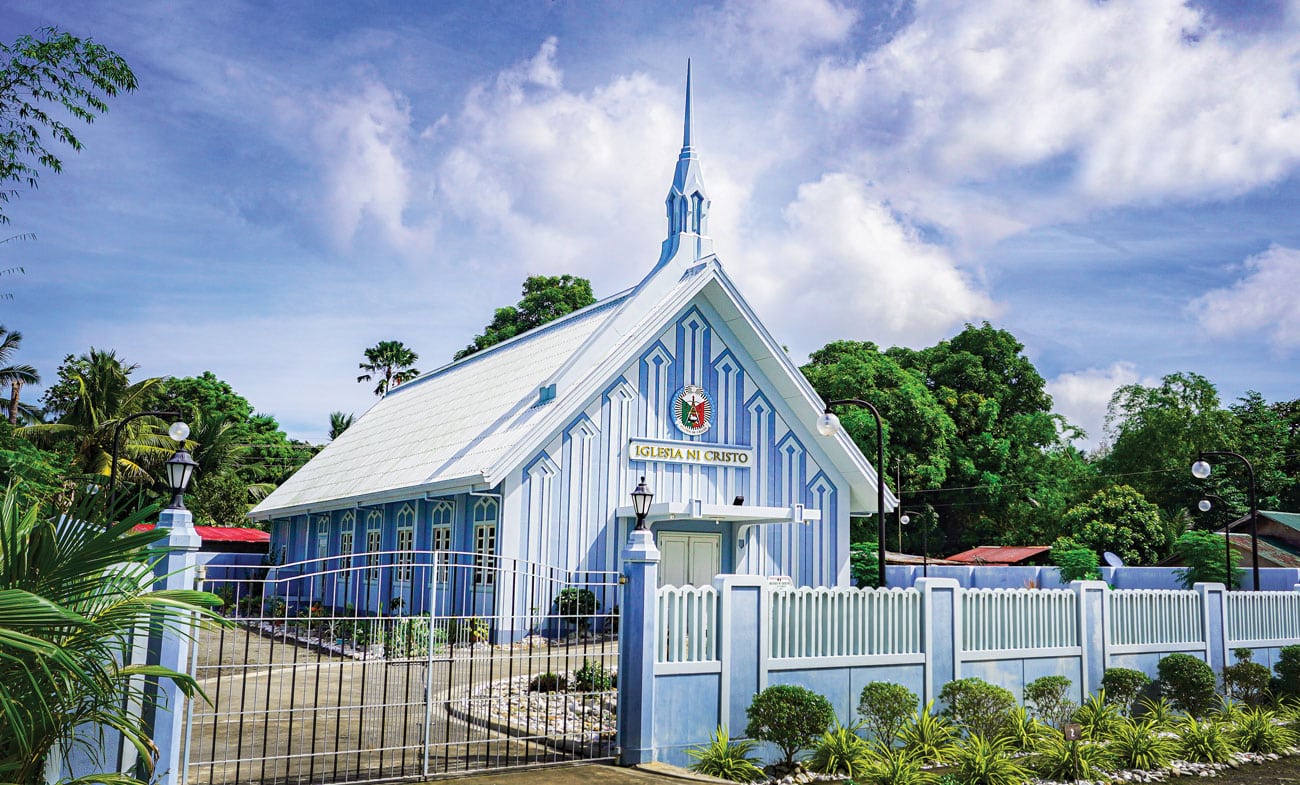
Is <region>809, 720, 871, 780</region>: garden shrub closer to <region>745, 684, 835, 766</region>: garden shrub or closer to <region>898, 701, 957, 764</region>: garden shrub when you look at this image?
<region>745, 684, 835, 766</region>: garden shrub

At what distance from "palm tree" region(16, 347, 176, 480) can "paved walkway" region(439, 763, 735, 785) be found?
33.4 metres

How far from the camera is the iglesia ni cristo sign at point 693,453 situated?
21.3 meters

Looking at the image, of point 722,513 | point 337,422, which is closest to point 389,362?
point 337,422

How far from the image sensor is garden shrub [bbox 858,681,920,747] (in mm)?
11320

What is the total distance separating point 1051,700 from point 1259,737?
7.79 feet

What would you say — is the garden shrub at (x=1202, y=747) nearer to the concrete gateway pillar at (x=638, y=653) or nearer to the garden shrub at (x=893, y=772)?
the garden shrub at (x=893, y=772)

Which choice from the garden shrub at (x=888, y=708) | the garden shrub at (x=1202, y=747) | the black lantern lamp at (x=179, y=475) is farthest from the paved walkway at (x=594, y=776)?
the garden shrub at (x=1202, y=747)

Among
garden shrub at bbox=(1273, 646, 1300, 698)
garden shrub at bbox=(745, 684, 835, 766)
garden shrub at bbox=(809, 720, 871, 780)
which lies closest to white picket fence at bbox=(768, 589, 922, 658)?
garden shrub at bbox=(745, 684, 835, 766)

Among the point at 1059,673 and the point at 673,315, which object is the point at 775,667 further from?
the point at 673,315

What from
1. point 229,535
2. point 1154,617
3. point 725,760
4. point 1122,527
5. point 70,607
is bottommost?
point 725,760

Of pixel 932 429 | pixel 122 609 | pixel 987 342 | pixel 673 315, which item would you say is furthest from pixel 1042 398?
pixel 122 609

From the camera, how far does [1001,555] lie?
47000 mm

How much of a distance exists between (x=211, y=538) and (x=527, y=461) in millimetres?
22783

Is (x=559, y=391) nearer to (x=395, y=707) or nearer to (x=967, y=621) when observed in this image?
(x=395, y=707)
